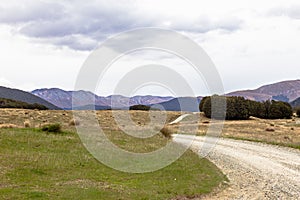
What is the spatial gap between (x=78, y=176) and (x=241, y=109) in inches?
2764

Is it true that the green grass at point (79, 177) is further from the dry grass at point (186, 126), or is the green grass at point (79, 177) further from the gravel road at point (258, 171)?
the dry grass at point (186, 126)

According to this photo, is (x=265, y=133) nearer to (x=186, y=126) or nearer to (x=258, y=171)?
(x=186, y=126)

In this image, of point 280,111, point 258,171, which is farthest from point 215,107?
point 258,171

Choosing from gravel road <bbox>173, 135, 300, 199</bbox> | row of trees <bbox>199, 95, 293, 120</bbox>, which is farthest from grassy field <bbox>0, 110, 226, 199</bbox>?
row of trees <bbox>199, 95, 293, 120</bbox>

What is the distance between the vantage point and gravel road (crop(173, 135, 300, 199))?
1617cm

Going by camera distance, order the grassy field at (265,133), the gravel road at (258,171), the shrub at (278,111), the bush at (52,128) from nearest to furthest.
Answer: the gravel road at (258,171)
the bush at (52,128)
the grassy field at (265,133)
the shrub at (278,111)

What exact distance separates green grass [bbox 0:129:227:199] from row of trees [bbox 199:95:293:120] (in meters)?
57.1

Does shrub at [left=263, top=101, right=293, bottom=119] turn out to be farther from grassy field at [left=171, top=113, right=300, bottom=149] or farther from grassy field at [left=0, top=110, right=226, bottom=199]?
grassy field at [left=0, top=110, right=226, bottom=199]

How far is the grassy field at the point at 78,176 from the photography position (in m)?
14.4

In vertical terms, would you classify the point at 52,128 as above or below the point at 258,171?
above

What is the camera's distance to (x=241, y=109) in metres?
83.8

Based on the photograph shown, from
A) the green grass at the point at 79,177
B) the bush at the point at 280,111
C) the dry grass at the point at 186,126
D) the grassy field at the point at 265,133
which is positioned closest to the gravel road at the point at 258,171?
the green grass at the point at 79,177

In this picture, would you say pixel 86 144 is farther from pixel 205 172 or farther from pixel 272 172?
pixel 272 172

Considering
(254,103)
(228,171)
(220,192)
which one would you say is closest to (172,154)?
(228,171)
